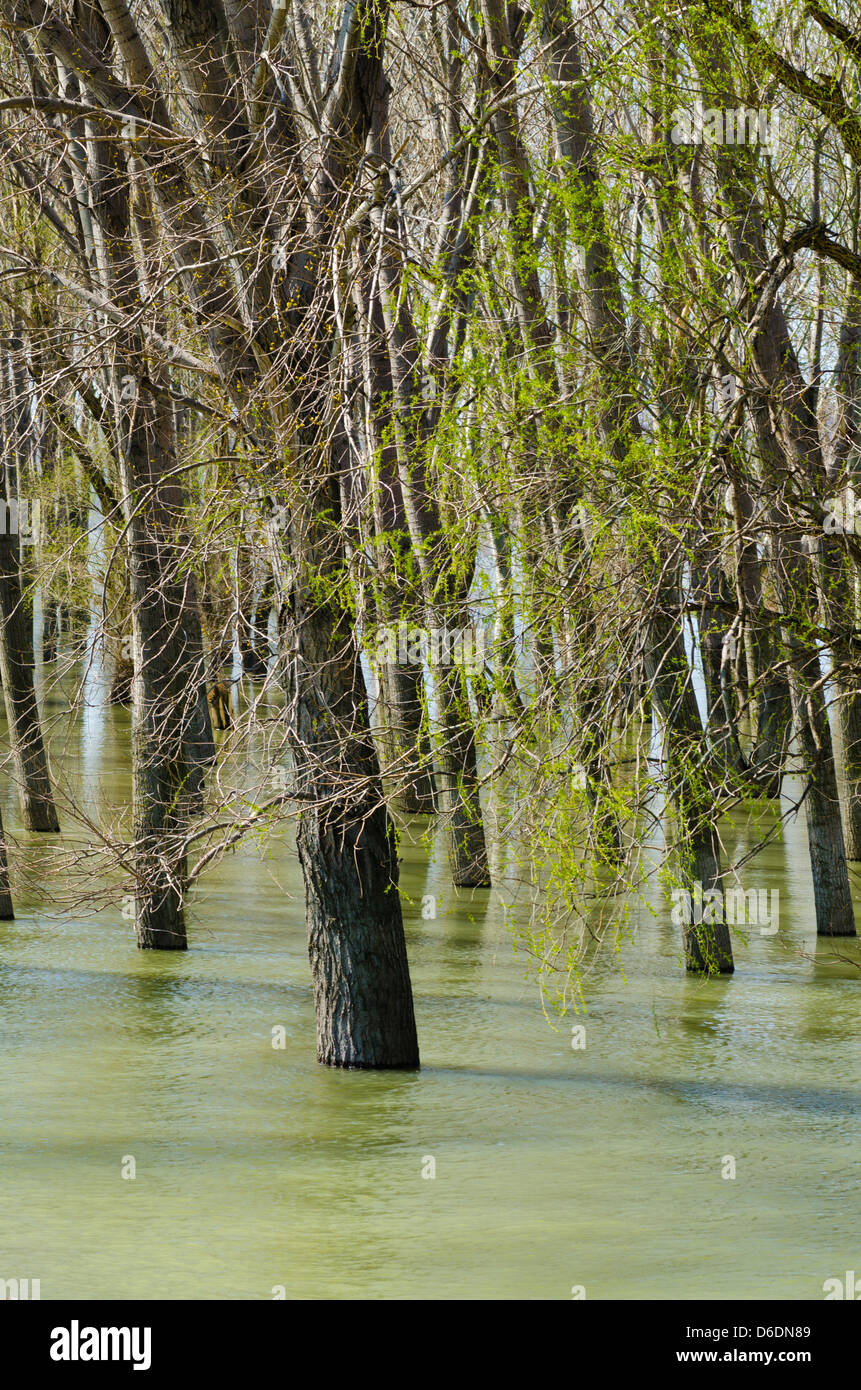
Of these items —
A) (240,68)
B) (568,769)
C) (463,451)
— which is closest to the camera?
(568,769)

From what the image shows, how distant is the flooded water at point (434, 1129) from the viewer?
712cm

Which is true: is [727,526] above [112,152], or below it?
below

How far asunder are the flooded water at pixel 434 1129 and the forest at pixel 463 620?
43mm

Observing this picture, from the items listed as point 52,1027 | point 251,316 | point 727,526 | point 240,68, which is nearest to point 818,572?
point 727,526

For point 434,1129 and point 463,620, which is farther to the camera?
point 434,1129

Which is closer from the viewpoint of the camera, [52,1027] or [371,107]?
[371,107]

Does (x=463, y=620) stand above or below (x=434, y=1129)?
above

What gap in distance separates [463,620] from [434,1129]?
2902 mm

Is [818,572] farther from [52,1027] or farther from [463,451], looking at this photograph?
[52,1027]

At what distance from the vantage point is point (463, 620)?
890 cm

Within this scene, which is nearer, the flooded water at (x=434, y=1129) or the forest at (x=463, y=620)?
the flooded water at (x=434, y=1129)

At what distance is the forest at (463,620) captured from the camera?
723 cm

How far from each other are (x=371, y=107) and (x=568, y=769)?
185 inches

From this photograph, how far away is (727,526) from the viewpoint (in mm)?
7566
